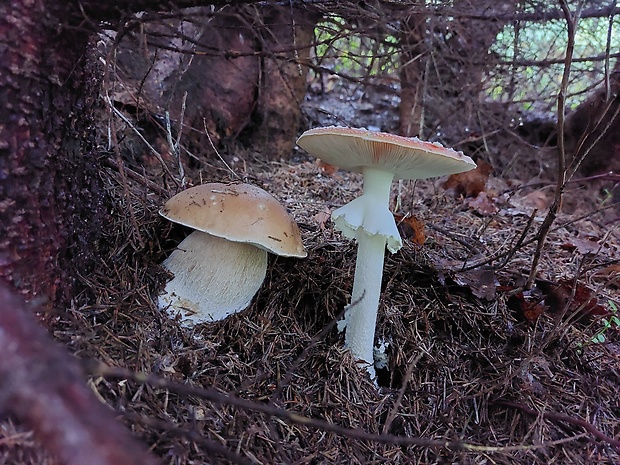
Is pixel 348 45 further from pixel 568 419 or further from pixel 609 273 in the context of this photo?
pixel 568 419

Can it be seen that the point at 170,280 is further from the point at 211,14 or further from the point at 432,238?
the point at 432,238

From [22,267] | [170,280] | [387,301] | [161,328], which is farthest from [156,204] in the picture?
[387,301]

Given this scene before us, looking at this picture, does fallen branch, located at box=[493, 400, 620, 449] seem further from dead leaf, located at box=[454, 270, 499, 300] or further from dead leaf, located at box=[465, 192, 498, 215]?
dead leaf, located at box=[465, 192, 498, 215]

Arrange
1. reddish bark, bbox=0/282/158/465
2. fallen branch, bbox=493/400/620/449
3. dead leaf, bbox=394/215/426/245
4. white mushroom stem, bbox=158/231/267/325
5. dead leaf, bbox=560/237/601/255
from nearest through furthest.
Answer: reddish bark, bbox=0/282/158/465
fallen branch, bbox=493/400/620/449
white mushroom stem, bbox=158/231/267/325
dead leaf, bbox=394/215/426/245
dead leaf, bbox=560/237/601/255

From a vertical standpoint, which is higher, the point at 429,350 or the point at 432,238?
the point at 432,238

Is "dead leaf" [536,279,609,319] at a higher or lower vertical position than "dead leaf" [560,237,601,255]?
lower

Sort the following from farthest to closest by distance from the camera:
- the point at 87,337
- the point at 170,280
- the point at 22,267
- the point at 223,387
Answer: the point at 170,280
the point at 223,387
the point at 87,337
the point at 22,267

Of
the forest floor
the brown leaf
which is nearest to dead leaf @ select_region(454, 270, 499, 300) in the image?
the forest floor
